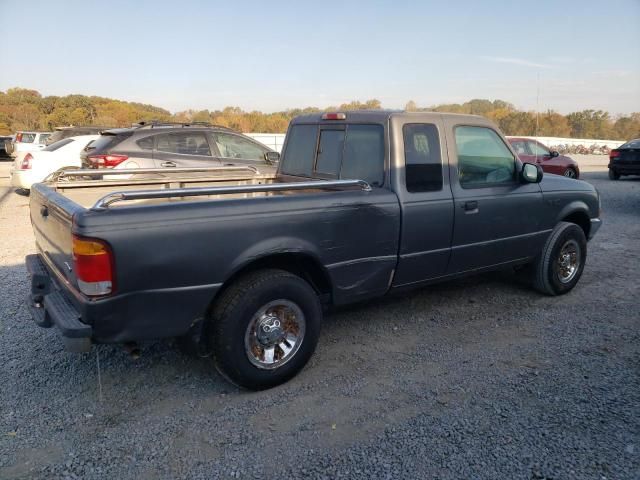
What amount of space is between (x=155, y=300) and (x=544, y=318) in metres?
3.65

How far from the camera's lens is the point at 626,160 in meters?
16.1

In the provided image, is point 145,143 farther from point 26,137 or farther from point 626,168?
point 626,168

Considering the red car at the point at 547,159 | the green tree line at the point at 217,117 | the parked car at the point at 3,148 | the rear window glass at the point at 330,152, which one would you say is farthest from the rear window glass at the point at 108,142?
the green tree line at the point at 217,117

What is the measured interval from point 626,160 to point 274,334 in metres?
17.0

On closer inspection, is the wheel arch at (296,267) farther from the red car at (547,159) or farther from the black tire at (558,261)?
the red car at (547,159)

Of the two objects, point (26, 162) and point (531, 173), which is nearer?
point (531, 173)

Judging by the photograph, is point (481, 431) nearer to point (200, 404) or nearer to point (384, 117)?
point (200, 404)

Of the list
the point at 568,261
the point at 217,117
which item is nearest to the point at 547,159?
the point at 568,261

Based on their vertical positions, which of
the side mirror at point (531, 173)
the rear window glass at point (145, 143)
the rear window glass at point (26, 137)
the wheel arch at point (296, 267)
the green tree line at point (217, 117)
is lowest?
the wheel arch at point (296, 267)

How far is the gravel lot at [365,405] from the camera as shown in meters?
2.56

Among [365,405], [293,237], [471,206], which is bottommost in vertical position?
[365,405]

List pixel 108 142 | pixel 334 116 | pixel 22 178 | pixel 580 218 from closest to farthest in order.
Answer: pixel 334 116 → pixel 580 218 → pixel 108 142 → pixel 22 178

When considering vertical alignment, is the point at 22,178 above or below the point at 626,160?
below

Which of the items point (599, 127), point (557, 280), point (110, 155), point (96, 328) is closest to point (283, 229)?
point (96, 328)
